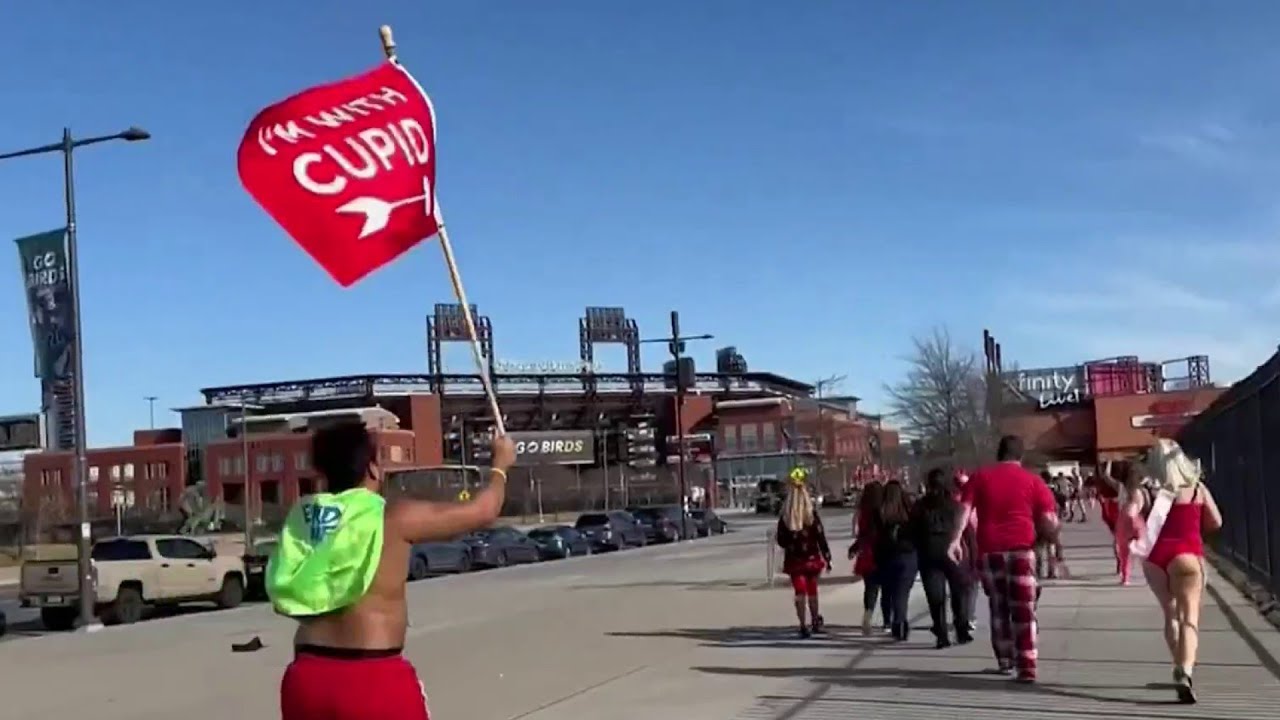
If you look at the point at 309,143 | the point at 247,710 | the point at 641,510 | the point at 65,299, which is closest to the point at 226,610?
the point at 65,299

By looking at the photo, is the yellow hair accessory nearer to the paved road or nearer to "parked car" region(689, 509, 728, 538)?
the paved road

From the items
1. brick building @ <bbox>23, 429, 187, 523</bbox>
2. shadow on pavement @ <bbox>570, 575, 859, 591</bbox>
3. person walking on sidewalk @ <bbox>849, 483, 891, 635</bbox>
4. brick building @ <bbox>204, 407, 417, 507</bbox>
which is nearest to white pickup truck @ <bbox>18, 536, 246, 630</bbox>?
shadow on pavement @ <bbox>570, 575, 859, 591</bbox>

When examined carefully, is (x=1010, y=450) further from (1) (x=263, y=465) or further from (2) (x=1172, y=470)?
(1) (x=263, y=465)

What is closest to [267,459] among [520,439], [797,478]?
[520,439]

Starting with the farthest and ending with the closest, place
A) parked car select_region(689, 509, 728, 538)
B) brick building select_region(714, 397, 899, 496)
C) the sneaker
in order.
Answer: brick building select_region(714, 397, 899, 496) < parked car select_region(689, 509, 728, 538) < the sneaker

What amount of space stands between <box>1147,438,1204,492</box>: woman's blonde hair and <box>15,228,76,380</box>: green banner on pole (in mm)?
20293

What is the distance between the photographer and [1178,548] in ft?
32.4

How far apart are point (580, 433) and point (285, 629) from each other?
317 ft

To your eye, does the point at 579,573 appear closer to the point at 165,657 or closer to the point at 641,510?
the point at 165,657

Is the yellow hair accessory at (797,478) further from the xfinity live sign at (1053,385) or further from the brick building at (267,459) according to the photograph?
the brick building at (267,459)

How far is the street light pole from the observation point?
24.6m

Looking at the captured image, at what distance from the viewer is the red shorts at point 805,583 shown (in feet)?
49.3

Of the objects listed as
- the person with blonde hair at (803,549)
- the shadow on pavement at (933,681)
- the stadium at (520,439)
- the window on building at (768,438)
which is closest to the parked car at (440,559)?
the person with blonde hair at (803,549)

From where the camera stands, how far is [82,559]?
24.6 metres
